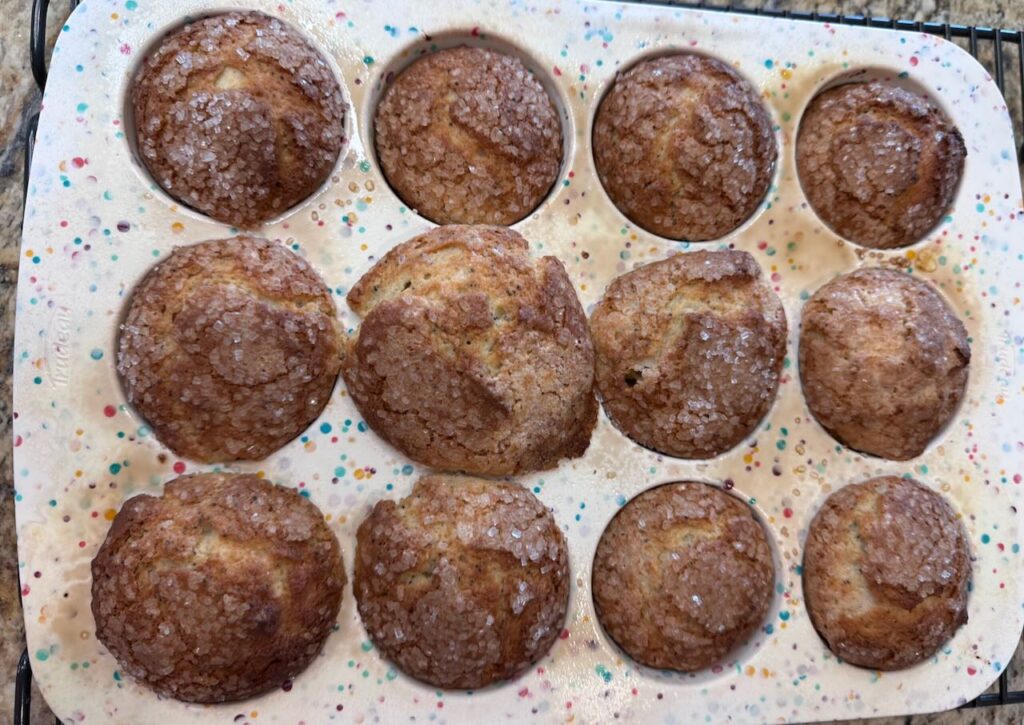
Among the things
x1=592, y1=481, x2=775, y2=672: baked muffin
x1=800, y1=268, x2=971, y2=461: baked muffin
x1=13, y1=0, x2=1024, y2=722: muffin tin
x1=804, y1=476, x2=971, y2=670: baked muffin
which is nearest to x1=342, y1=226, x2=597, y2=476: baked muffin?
x1=13, y1=0, x2=1024, y2=722: muffin tin

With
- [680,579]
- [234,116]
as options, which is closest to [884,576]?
[680,579]

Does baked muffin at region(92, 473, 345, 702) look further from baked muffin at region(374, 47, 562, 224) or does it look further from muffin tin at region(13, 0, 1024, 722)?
baked muffin at region(374, 47, 562, 224)

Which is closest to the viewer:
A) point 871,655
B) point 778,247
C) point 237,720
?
point 237,720

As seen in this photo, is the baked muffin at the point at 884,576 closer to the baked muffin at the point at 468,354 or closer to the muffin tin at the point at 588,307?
the muffin tin at the point at 588,307

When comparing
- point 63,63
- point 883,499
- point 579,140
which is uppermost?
point 63,63

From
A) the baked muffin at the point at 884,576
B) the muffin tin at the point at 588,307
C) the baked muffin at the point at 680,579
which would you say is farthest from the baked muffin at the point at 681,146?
the baked muffin at the point at 884,576

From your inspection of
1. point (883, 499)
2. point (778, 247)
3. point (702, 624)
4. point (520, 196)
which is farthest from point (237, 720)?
point (778, 247)

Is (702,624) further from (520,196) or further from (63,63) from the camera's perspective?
(63,63)
